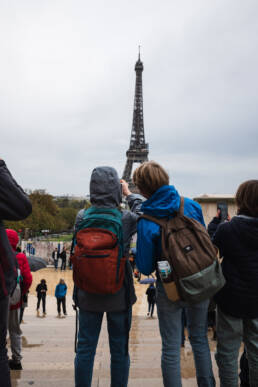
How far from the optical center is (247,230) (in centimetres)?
205

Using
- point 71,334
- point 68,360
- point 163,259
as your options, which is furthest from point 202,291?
point 71,334

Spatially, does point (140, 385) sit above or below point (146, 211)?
below

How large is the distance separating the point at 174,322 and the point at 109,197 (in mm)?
945

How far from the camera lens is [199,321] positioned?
204 centimetres

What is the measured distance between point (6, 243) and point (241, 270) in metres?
1.56

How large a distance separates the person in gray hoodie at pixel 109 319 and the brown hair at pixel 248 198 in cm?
79

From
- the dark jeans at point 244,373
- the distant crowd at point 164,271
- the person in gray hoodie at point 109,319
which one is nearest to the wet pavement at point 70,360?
the dark jeans at point 244,373

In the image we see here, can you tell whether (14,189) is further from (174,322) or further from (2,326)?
(174,322)

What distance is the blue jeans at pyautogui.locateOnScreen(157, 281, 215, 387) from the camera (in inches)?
75.0

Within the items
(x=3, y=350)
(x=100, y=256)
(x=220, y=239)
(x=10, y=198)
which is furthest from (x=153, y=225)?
(x=3, y=350)

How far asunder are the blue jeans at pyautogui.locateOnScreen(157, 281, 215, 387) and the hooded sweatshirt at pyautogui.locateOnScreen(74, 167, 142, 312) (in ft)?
0.75

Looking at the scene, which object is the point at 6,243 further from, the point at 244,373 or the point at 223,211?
the point at 244,373

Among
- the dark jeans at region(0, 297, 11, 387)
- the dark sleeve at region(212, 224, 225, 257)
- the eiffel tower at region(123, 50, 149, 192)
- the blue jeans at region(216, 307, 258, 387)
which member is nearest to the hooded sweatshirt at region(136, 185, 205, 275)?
the dark sleeve at region(212, 224, 225, 257)

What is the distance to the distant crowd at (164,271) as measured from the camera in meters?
1.86
